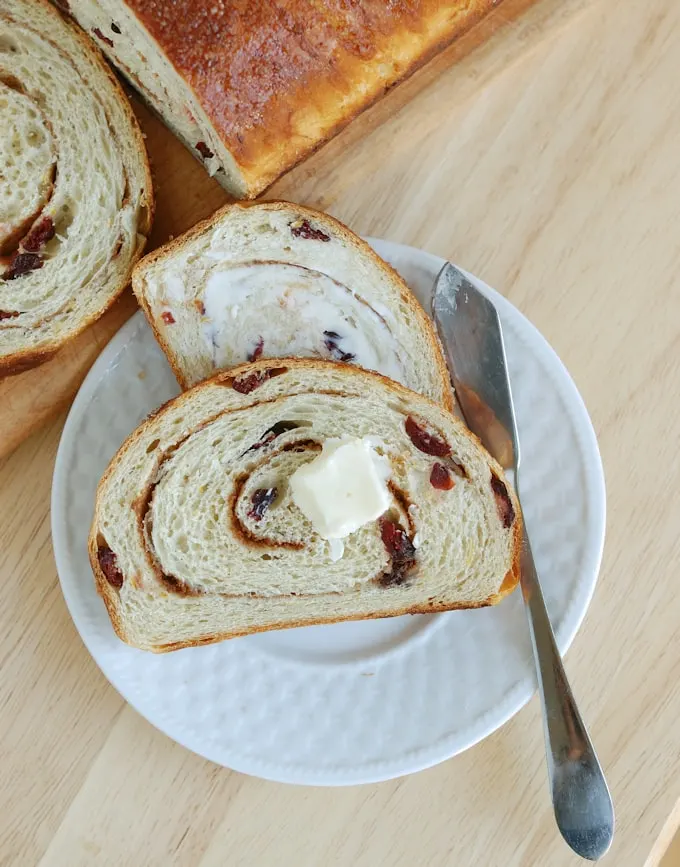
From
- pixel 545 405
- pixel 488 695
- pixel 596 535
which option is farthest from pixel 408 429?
pixel 488 695

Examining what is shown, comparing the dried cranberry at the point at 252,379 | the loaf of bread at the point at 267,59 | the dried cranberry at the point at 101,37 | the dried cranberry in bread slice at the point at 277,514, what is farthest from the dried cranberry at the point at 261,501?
the dried cranberry at the point at 101,37

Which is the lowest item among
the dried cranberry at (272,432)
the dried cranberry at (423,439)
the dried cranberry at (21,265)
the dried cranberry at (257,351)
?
the dried cranberry at (423,439)

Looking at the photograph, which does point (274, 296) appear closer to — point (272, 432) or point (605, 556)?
point (272, 432)

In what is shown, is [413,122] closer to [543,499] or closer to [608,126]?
[608,126]

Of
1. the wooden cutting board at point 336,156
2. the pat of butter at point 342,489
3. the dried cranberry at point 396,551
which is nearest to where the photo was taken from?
the pat of butter at point 342,489

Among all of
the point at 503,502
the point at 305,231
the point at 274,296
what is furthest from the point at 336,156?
the point at 503,502

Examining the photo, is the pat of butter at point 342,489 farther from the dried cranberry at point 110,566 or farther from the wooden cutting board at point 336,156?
the wooden cutting board at point 336,156
